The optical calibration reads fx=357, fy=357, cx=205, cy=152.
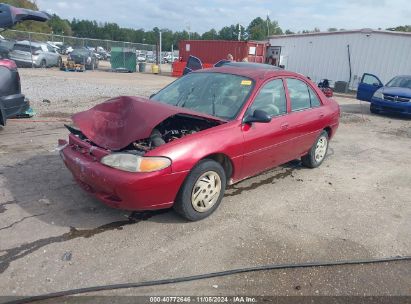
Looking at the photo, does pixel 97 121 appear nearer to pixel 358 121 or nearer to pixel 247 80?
pixel 247 80

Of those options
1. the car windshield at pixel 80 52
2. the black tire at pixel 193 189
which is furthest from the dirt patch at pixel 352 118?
the car windshield at pixel 80 52

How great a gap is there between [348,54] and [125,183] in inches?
966

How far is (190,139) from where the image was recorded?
3.62 m

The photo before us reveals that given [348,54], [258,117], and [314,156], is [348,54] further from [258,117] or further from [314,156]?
[258,117]

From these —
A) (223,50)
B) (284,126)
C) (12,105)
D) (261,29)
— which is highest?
(261,29)

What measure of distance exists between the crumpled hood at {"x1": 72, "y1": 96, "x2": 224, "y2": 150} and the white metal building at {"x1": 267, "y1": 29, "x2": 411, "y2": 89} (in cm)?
2204

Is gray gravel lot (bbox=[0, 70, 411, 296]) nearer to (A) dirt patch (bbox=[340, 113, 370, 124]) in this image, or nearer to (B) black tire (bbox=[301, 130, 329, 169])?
(B) black tire (bbox=[301, 130, 329, 169])

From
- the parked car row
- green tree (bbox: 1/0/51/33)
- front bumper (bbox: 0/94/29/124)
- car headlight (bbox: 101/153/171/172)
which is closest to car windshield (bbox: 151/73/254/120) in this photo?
car headlight (bbox: 101/153/171/172)

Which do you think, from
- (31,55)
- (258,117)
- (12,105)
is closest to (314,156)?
(258,117)

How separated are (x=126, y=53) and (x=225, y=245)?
1099 inches

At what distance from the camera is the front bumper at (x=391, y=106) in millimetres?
11969

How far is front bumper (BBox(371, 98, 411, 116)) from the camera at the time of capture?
12.0m

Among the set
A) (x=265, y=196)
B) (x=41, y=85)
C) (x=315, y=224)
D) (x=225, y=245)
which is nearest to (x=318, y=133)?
(x=265, y=196)

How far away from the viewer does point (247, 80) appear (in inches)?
181
